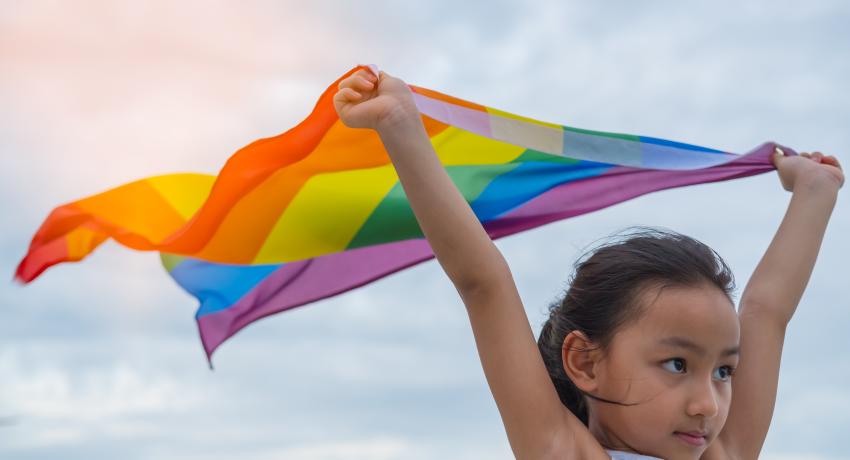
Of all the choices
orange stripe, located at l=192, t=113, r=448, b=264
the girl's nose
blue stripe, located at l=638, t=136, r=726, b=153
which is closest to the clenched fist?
the girl's nose

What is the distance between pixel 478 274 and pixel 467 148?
1.50 m

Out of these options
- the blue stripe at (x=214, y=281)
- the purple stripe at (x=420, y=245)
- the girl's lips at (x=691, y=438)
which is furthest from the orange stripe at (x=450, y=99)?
the girl's lips at (x=691, y=438)

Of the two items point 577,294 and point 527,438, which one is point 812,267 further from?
point 527,438

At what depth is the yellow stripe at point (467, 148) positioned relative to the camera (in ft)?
14.0

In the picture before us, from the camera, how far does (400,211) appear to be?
4148mm

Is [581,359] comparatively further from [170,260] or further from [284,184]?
[170,260]

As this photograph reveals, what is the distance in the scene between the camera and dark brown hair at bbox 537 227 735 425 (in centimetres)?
306

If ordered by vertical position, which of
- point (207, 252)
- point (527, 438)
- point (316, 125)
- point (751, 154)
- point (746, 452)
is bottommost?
point (527, 438)

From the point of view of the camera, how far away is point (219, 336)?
4398mm

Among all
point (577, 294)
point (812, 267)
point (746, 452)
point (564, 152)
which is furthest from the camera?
point (564, 152)

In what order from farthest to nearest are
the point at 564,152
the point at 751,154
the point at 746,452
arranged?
the point at 751,154 < the point at 564,152 < the point at 746,452

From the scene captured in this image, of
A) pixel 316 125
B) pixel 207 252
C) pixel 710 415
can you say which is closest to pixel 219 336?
pixel 207 252

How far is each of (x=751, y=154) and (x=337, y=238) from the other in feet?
5.45

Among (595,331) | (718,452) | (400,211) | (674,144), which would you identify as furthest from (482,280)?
(674,144)
